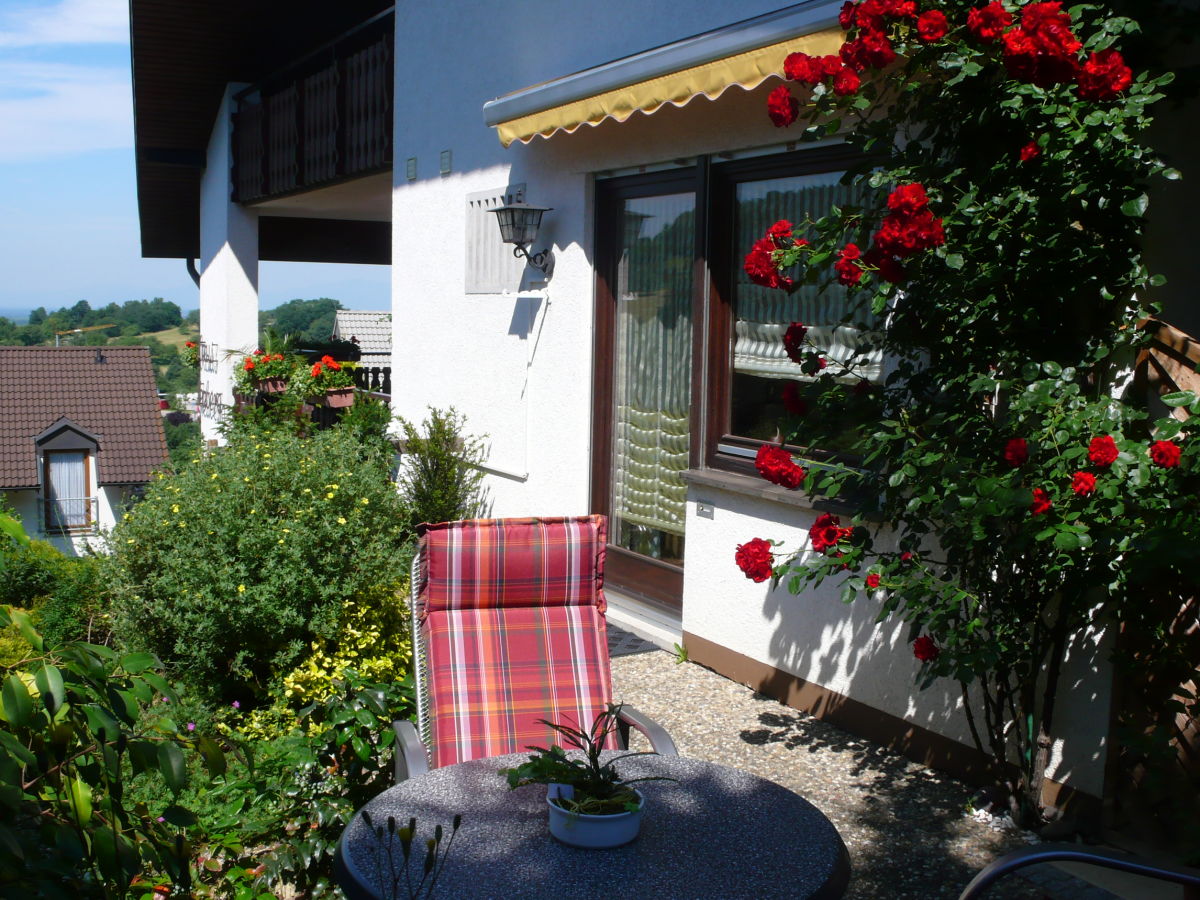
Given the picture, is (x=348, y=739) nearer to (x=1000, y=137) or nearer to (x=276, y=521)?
(x=276, y=521)

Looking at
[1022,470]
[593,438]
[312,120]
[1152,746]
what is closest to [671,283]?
[593,438]

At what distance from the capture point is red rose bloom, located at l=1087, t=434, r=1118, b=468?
3.51m

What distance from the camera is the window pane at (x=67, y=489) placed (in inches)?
1299

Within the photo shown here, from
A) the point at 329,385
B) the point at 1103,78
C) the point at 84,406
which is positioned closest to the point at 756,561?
the point at 1103,78

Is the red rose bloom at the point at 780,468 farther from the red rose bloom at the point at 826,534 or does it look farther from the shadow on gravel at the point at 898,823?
the shadow on gravel at the point at 898,823

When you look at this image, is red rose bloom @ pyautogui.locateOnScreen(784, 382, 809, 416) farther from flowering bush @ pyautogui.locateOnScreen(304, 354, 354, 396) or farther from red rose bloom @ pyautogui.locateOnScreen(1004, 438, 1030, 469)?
flowering bush @ pyautogui.locateOnScreen(304, 354, 354, 396)

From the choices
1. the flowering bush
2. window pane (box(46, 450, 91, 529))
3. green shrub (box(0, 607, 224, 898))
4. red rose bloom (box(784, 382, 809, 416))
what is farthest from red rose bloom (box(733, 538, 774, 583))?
window pane (box(46, 450, 91, 529))

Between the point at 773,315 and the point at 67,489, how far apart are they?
32.0m

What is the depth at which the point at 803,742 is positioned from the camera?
5.40m

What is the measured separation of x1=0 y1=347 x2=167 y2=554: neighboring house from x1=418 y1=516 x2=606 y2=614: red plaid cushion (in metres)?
30.3

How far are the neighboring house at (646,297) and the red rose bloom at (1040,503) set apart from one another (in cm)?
100

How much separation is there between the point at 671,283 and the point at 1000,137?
3.12 meters

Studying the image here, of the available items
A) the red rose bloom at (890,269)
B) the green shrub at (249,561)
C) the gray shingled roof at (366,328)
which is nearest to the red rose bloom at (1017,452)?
the red rose bloom at (890,269)

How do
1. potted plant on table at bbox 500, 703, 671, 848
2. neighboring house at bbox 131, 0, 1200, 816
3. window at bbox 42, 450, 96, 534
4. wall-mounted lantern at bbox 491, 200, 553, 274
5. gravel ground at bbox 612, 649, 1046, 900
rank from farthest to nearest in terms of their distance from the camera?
window at bbox 42, 450, 96, 534 < wall-mounted lantern at bbox 491, 200, 553, 274 < neighboring house at bbox 131, 0, 1200, 816 < gravel ground at bbox 612, 649, 1046, 900 < potted plant on table at bbox 500, 703, 671, 848
